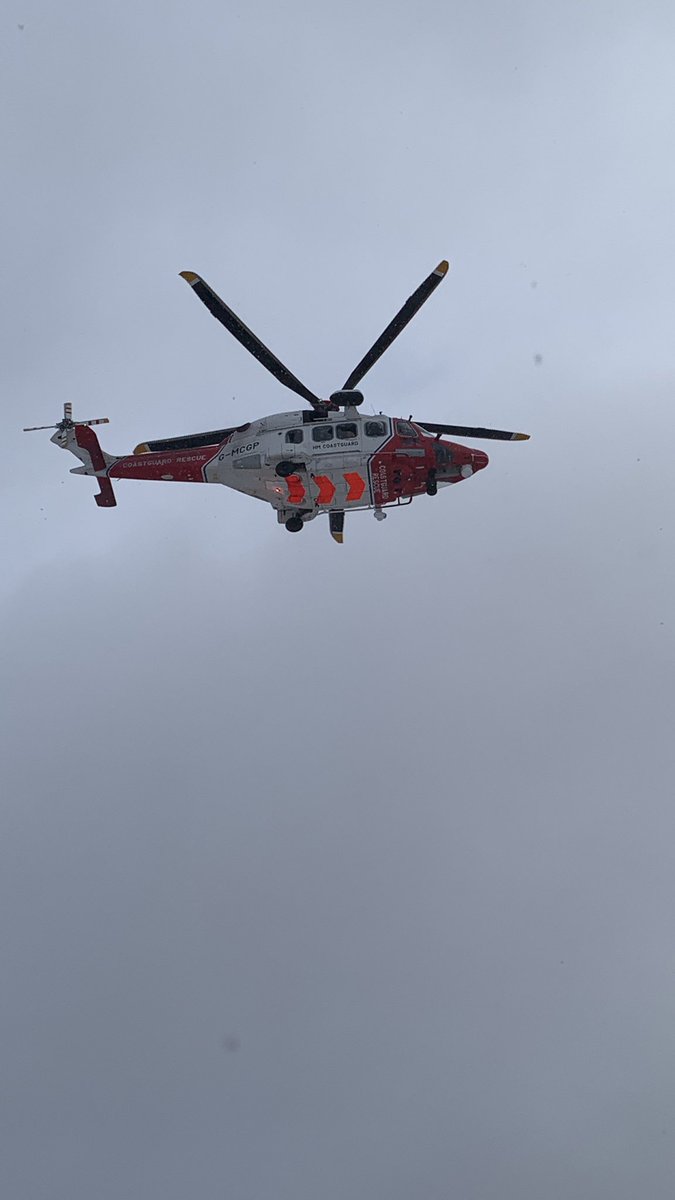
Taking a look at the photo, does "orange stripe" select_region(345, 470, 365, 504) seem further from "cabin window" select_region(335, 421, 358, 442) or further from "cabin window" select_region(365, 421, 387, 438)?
"cabin window" select_region(365, 421, 387, 438)

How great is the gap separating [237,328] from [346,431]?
6.86m

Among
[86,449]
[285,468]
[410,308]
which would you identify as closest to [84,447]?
[86,449]

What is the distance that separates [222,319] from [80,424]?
436 inches

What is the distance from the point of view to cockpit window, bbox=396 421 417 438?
52469mm

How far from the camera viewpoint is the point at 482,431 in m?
52.6

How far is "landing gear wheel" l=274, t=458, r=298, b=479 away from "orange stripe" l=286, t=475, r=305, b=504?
1.22ft

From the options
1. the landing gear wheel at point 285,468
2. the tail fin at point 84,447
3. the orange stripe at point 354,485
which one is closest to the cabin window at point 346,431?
the orange stripe at point 354,485

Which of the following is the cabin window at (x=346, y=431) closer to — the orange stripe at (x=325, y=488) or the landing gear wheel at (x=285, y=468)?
the orange stripe at (x=325, y=488)

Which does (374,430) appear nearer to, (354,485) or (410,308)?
(354,485)

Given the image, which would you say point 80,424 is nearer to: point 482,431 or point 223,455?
point 223,455

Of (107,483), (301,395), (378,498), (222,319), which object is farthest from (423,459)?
(107,483)

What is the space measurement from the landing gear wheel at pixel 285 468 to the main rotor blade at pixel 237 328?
3.28 metres

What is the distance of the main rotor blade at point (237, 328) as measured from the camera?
48009 mm

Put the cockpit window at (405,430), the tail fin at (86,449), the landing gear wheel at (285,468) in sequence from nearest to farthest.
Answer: the landing gear wheel at (285,468), the cockpit window at (405,430), the tail fin at (86,449)
